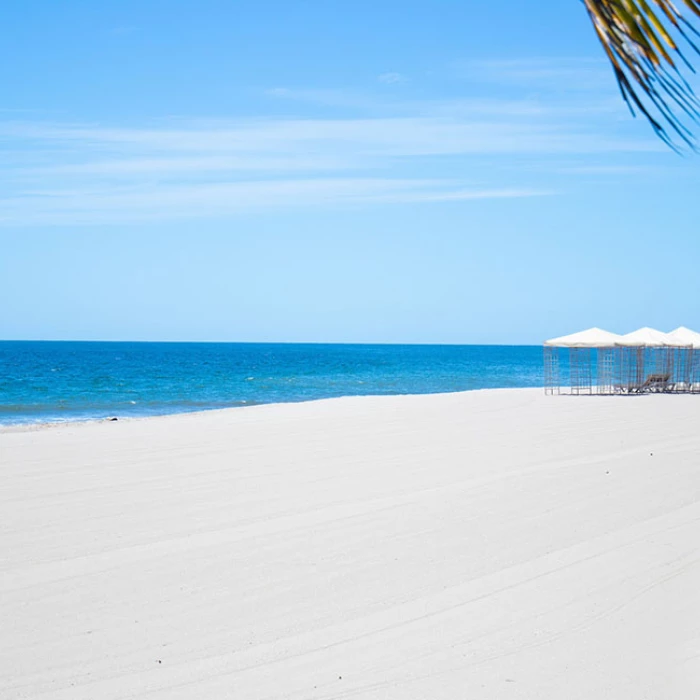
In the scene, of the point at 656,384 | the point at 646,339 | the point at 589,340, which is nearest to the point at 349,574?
the point at 589,340

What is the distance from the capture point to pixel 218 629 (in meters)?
4.18

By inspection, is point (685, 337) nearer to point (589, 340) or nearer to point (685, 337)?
point (685, 337)

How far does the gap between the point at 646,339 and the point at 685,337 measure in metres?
1.27

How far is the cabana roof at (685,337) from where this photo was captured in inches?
826

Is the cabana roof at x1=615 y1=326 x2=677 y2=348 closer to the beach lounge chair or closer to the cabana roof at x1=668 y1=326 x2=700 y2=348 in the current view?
the cabana roof at x1=668 y1=326 x2=700 y2=348

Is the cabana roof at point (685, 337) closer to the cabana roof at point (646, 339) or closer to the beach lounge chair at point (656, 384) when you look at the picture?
the cabana roof at point (646, 339)

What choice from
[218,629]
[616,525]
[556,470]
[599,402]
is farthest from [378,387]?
[218,629]

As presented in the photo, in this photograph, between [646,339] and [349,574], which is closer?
[349,574]

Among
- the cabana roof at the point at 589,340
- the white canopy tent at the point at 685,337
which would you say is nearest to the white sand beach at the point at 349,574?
the cabana roof at the point at 589,340

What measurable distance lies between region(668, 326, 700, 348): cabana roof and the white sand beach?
1209 centimetres

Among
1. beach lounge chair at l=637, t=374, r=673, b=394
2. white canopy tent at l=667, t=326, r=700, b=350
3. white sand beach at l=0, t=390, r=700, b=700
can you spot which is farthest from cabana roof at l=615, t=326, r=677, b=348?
white sand beach at l=0, t=390, r=700, b=700

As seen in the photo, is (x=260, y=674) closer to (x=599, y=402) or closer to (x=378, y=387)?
(x=599, y=402)

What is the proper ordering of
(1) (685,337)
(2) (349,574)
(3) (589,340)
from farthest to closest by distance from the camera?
1. (1) (685,337)
2. (3) (589,340)
3. (2) (349,574)

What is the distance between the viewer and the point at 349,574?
5.02 meters
